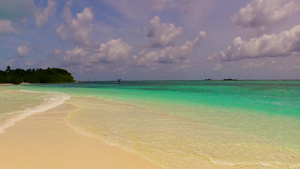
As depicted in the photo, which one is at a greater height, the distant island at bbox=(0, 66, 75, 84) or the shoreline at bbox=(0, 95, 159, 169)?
the distant island at bbox=(0, 66, 75, 84)

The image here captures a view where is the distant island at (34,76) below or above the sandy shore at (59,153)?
above

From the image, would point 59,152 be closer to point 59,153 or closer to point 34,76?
point 59,153

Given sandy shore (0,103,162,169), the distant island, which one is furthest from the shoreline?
the distant island

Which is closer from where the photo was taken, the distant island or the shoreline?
the shoreline

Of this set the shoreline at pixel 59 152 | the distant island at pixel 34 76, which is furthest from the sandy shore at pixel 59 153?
the distant island at pixel 34 76

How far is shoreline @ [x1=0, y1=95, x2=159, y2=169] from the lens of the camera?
3.79m

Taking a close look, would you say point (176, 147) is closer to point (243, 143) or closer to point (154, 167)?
point (154, 167)

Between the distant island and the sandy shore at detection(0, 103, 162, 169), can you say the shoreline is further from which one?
the distant island

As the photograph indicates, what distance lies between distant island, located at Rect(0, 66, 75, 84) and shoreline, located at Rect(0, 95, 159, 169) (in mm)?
109471

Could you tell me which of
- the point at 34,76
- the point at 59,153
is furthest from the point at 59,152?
the point at 34,76

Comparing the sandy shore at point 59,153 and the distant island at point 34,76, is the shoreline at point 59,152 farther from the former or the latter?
the distant island at point 34,76

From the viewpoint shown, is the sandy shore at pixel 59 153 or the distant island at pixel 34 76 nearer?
the sandy shore at pixel 59 153

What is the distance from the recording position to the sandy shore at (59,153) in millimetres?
3764

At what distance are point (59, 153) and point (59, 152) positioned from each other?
7 centimetres
